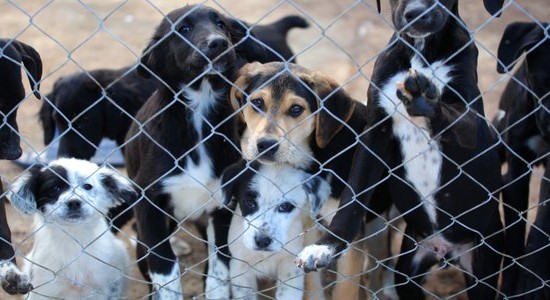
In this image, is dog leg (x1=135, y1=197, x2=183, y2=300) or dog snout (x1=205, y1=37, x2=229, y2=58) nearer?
dog snout (x1=205, y1=37, x2=229, y2=58)

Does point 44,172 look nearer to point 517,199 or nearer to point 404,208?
point 404,208

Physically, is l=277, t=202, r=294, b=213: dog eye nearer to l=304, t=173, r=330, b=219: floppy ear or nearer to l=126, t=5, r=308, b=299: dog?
l=304, t=173, r=330, b=219: floppy ear

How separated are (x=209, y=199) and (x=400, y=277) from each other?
0.94 metres

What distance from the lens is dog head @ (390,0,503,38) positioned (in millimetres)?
3035

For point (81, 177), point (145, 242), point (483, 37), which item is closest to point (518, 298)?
point (145, 242)

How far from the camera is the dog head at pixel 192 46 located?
3.53 metres

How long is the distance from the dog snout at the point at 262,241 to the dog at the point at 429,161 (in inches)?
11.0

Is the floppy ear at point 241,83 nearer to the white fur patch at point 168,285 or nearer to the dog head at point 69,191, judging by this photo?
the dog head at point 69,191

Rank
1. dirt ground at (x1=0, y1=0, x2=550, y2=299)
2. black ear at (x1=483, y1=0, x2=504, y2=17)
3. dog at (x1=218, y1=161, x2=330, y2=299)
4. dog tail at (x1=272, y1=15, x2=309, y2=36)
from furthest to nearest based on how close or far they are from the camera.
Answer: dirt ground at (x1=0, y1=0, x2=550, y2=299), dog tail at (x1=272, y1=15, x2=309, y2=36), dog at (x1=218, y1=161, x2=330, y2=299), black ear at (x1=483, y1=0, x2=504, y2=17)

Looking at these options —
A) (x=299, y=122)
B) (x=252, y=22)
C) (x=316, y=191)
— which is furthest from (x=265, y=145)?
(x=252, y=22)

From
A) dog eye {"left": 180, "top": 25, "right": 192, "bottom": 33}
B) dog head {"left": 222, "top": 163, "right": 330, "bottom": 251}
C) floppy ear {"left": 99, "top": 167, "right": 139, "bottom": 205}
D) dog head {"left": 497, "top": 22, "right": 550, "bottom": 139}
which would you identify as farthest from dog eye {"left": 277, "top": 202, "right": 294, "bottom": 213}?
dog head {"left": 497, "top": 22, "right": 550, "bottom": 139}

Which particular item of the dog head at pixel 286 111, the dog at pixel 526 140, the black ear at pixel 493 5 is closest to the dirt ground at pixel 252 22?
the dog at pixel 526 140

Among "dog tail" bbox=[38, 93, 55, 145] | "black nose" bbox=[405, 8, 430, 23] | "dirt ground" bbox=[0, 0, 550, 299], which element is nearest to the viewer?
"black nose" bbox=[405, 8, 430, 23]

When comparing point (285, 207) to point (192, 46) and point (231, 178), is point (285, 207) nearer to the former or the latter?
point (231, 178)
